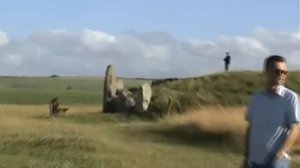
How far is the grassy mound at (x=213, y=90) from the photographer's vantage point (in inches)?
1645

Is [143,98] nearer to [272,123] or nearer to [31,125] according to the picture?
[31,125]

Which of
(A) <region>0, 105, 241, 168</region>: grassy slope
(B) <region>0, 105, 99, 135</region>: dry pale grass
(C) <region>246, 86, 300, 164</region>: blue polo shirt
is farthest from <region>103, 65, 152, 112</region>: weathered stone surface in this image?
(C) <region>246, 86, 300, 164</region>: blue polo shirt

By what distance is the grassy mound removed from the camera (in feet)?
137

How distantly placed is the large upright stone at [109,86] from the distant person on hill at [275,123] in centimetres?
3924

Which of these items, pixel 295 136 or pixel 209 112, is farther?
pixel 209 112

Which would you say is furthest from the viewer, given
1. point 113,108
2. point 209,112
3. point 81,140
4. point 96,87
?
point 96,87

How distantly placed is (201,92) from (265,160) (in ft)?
112

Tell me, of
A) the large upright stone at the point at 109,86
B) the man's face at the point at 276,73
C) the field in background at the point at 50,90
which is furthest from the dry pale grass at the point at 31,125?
the field in background at the point at 50,90

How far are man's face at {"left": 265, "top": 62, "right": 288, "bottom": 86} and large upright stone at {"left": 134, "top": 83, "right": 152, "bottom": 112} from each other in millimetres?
34577

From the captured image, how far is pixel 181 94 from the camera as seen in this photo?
4428 cm

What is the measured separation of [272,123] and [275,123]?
0.03 meters

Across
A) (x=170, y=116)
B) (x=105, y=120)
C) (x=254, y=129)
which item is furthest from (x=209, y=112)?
(x=254, y=129)

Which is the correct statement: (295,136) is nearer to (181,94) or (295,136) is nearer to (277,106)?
(277,106)

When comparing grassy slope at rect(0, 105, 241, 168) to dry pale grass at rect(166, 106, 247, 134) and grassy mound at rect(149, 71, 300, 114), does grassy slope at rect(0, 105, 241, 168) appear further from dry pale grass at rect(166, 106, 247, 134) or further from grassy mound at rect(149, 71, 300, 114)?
grassy mound at rect(149, 71, 300, 114)
